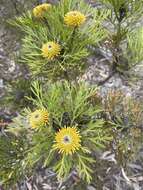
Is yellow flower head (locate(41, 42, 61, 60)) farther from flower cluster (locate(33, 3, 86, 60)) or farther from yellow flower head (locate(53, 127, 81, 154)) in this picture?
yellow flower head (locate(53, 127, 81, 154))

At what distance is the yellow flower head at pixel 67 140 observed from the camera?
1.34 meters

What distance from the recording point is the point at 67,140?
1.35 metres

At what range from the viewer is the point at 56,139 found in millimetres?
1357

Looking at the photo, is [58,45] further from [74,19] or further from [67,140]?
[67,140]

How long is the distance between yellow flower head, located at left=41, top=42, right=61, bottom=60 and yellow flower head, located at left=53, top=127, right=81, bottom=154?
29 centimetres

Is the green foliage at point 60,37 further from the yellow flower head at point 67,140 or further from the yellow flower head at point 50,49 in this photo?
the yellow flower head at point 67,140

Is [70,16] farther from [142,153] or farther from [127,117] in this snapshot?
[142,153]

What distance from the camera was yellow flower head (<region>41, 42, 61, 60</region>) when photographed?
4.89 ft

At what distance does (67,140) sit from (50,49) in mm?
338

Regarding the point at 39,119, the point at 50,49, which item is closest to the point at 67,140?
the point at 39,119

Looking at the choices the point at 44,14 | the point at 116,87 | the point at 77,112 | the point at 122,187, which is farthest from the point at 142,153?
the point at 44,14

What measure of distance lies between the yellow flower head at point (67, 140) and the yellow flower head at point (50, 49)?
285 millimetres

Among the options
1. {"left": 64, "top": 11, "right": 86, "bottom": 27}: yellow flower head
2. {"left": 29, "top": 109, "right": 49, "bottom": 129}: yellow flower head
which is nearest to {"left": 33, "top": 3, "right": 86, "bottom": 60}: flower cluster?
{"left": 64, "top": 11, "right": 86, "bottom": 27}: yellow flower head

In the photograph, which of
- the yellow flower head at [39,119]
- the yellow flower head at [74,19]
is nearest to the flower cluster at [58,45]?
the yellow flower head at [74,19]
